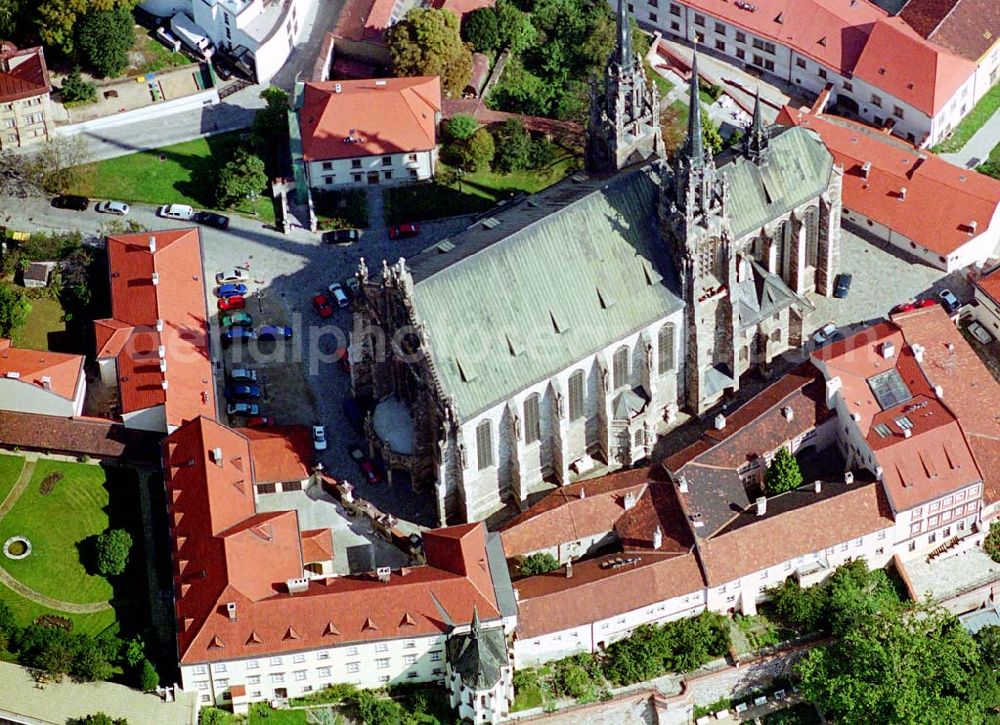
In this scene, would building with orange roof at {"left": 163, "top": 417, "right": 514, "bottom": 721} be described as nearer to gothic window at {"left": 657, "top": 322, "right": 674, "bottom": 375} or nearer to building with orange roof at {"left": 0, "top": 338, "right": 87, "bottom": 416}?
building with orange roof at {"left": 0, "top": 338, "right": 87, "bottom": 416}

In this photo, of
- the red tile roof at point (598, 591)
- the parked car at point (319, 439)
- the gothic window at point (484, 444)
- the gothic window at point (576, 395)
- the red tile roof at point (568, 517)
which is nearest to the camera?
the red tile roof at point (598, 591)

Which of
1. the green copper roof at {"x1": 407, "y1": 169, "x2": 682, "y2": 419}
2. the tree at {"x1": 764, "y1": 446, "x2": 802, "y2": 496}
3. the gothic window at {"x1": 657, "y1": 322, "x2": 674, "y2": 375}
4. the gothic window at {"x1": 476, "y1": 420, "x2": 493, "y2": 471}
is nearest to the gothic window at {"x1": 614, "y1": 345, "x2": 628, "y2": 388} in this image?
the green copper roof at {"x1": 407, "y1": 169, "x2": 682, "y2": 419}

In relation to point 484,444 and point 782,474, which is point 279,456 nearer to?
point 484,444

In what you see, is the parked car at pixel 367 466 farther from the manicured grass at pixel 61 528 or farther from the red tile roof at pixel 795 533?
the red tile roof at pixel 795 533

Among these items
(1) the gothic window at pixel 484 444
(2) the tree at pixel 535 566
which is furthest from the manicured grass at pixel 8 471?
(2) the tree at pixel 535 566

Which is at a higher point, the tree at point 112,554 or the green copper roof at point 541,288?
the green copper roof at point 541,288

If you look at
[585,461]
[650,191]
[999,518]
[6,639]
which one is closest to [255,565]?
[6,639]
